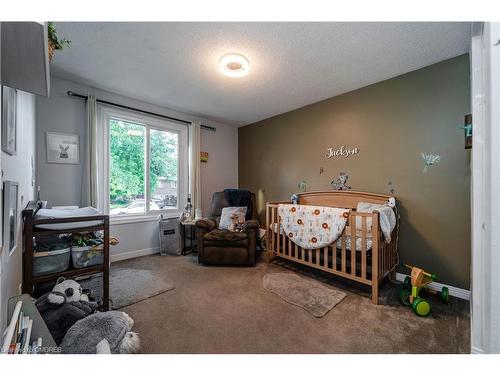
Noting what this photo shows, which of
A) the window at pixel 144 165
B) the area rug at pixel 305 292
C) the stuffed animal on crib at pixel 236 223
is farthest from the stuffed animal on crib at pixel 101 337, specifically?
the window at pixel 144 165

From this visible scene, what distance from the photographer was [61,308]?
1.33 meters

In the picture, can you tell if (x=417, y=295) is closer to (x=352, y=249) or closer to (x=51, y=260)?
(x=352, y=249)

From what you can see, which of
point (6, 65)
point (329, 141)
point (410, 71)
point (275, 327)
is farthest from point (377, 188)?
point (6, 65)

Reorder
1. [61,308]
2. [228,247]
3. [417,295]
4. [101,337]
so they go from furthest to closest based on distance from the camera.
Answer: [228,247] < [417,295] < [61,308] < [101,337]

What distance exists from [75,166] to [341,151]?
11.7 ft

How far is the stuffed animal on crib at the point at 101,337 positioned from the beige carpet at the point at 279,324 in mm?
168

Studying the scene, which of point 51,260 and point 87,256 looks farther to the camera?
point 87,256

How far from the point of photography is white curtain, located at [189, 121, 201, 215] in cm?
357

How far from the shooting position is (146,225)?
323cm

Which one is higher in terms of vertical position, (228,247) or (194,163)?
(194,163)

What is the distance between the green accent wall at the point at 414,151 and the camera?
6.47 ft

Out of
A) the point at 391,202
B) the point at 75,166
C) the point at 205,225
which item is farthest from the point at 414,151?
the point at 75,166

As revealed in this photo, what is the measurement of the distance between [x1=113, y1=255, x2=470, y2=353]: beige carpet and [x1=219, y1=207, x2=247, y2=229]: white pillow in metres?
1.03


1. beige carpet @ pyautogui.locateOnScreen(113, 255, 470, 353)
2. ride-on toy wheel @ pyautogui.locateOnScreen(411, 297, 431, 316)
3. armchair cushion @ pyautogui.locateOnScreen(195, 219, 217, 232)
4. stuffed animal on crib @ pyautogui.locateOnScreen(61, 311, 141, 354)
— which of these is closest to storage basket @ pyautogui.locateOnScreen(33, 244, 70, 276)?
stuffed animal on crib @ pyautogui.locateOnScreen(61, 311, 141, 354)
